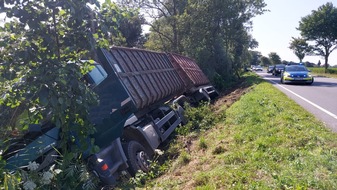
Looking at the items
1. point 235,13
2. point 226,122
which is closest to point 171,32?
point 235,13

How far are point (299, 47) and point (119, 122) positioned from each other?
64475 millimetres

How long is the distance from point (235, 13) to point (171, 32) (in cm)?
681

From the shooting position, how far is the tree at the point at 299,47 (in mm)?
60775

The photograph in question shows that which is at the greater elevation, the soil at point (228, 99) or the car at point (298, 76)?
the soil at point (228, 99)

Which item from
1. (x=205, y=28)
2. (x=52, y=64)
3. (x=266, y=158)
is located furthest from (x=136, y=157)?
(x=205, y=28)

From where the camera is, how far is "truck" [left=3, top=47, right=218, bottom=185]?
15.7 ft

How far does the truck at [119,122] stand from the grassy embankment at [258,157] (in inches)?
24.4

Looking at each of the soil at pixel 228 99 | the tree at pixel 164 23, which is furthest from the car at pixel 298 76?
the tree at pixel 164 23

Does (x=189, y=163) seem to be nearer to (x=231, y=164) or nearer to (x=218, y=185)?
(x=231, y=164)

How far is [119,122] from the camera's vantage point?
19.8 ft

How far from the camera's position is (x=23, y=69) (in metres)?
3.75

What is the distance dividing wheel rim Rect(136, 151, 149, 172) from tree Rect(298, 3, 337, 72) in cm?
5216

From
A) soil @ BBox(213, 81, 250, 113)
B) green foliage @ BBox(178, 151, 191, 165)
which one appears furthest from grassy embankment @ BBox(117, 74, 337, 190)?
soil @ BBox(213, 81, 250, 113)

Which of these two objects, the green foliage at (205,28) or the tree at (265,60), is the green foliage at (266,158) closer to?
the green foliage at (205,28)
